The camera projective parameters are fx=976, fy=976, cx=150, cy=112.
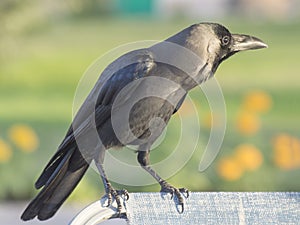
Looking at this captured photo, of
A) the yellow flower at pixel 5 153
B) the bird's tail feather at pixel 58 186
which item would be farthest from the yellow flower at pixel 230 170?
the bird's tail feather at pixel 58 186

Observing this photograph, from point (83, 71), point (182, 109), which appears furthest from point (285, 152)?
point (83, 71)

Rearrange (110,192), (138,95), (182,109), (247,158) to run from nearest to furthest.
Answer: (110,192) → (138,95) → (182,109) → (247,158)

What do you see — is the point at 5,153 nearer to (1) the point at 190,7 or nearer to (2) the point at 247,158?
(2) the point at 247,158

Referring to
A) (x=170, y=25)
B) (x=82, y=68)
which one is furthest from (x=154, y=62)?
(x=170, y=25)

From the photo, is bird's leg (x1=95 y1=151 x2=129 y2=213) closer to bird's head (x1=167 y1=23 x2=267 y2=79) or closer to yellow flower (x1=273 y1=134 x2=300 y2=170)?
bird's head (x1=167 y1=23 x2=267 y2=79)

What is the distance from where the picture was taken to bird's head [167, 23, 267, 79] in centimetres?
373

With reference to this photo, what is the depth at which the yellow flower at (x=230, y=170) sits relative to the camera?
19.2 ft

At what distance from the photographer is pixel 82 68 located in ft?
45.3

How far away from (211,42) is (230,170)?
2.22 meters

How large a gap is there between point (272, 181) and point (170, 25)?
12947mm

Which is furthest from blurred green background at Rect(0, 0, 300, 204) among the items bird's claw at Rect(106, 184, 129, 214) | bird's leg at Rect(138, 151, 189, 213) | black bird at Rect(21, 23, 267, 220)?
bird's claw at Rect(106, 184, 129, 214)

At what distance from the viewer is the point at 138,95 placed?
3707 millimetres

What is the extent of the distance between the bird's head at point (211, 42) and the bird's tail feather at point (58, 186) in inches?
23.4

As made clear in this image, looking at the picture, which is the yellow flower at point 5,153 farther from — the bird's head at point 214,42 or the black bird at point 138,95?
the bird's head at point 214,42
